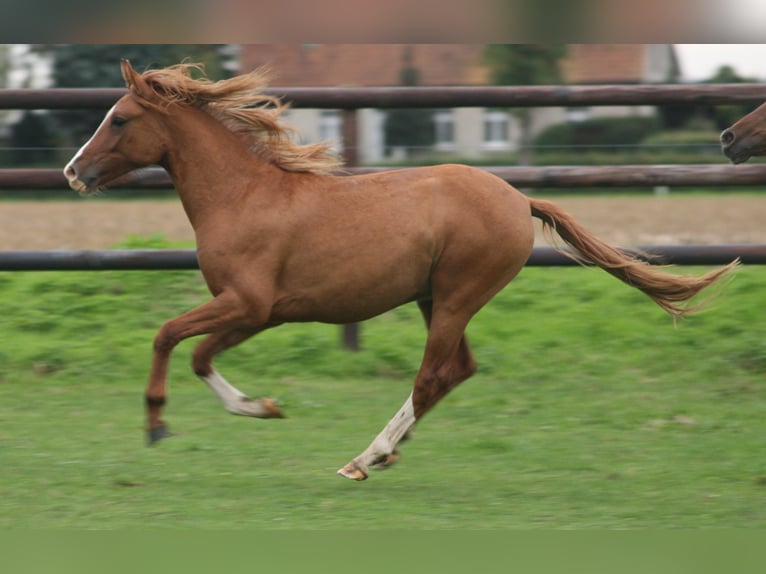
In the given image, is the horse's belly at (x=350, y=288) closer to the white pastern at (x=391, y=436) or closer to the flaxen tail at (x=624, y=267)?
the white pastern at (x=391, y=436)

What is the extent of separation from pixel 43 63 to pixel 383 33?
512 inches

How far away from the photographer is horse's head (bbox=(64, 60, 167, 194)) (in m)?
5.45

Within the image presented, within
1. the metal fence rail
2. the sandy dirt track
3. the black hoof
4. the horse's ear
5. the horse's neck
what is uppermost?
the horse's ear

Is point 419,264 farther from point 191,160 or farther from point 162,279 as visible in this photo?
point 162,279

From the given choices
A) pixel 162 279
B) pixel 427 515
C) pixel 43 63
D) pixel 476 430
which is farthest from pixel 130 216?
pixel 427 515

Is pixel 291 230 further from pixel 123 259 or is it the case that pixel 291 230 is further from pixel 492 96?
pixel 492 96

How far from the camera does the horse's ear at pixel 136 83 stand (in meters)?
5.47

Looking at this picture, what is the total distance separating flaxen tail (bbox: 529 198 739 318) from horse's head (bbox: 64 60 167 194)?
1.92 m

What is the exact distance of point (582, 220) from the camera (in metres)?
14.5

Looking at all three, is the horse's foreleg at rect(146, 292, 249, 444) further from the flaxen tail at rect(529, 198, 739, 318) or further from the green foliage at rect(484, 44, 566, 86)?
the green foliage at rect(484, 44, 566, 86)

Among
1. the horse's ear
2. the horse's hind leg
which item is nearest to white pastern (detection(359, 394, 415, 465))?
the horse's hind leg

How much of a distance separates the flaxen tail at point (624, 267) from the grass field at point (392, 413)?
0.79 m

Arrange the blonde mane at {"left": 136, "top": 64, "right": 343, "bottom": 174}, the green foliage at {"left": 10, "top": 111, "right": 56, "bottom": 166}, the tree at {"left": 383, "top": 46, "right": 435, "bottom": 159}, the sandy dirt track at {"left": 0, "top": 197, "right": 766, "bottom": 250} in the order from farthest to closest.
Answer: the tree at {"left": 383, "top": 46, "right": 435, "bottom": 159} → the green foliage at {"left": 10, "top": 111, "right": 56, "bottom": 166} → the sandy dirt track at {"left": 0, "top": 197, "right": 766, "bottom": 250} → the blonde mane at {"left": 136, "top": 64, "right": 343, "bottom": 174}

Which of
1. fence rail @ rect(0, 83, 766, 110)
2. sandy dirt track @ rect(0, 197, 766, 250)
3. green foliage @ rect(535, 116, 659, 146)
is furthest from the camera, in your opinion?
green foliage @ rect(535, 116, 659, 146)
